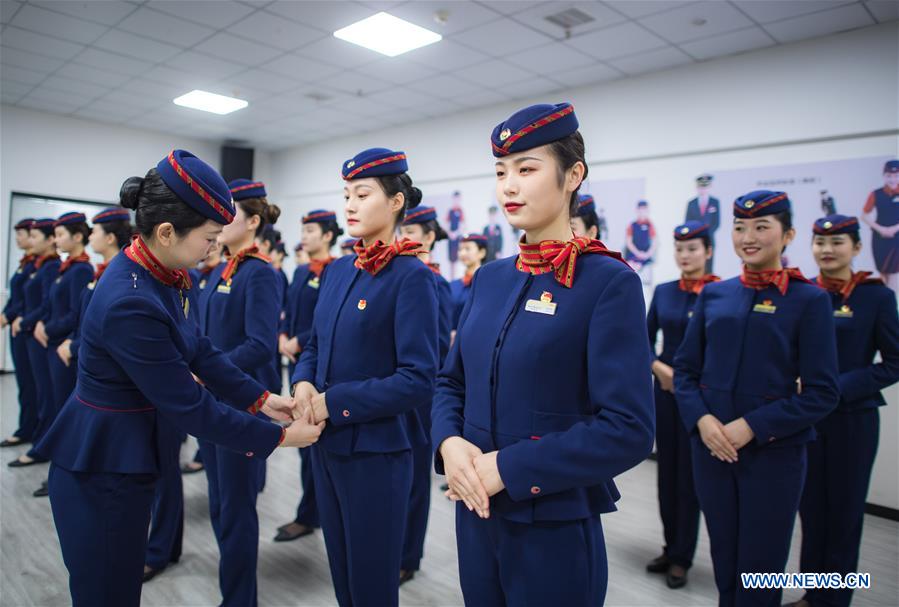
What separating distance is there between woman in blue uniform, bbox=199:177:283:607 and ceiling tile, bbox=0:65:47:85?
6.10m

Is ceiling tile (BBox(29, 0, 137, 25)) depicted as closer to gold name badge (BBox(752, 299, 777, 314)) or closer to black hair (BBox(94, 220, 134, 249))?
black hair (BBox(94, 220, 134, 249))

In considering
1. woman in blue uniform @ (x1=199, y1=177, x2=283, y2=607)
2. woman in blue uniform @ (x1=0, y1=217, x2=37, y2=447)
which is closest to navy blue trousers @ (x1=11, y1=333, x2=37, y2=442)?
woman in blue uniform @ (x1=0, y1=217, x2=37, y2=447)

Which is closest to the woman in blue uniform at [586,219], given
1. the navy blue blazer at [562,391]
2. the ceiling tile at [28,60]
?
the navy blue blazer at [562,391]

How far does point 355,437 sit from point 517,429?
2.64 feet

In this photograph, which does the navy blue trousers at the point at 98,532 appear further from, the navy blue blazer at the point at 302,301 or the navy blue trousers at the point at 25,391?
the navy blue trousers at the point at 25,391

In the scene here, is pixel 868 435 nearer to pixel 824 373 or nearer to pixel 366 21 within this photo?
pixel 824 373

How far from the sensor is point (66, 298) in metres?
4.89

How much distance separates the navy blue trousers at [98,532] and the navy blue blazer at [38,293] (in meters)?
4.27

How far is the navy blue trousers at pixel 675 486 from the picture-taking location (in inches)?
134

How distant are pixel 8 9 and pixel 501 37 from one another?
14.1ft

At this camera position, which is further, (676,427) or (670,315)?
(670,315)

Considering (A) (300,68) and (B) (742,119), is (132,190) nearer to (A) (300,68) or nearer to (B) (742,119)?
(A) (300,68)

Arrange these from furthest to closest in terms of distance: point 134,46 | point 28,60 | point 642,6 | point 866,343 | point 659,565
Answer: point 28,60 → point 134,46 → point 642,6 → point 659,565 → point 866,343

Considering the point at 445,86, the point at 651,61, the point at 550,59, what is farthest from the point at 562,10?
the point at 445,86
